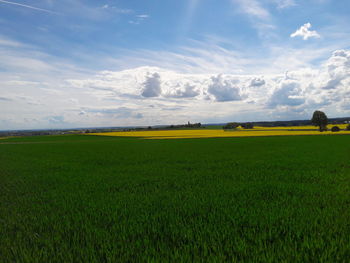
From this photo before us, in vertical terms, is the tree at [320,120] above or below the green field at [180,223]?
above

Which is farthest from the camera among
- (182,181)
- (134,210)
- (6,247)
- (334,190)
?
(182,181)

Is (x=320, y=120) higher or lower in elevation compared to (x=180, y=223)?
higher

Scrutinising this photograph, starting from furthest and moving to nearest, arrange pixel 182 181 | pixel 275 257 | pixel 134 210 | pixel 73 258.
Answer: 1. pixel 182 181
2. pixel 134 210
3. pixel 73 258
4. pixel 275 257

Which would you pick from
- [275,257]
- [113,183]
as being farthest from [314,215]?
[113,183]

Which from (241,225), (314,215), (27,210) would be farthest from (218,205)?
(27,210)

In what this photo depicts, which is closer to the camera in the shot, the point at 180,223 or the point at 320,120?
the point at 180,223

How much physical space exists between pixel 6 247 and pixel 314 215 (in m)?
7.74

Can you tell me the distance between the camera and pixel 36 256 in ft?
13.7

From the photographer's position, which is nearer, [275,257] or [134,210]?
[275,257]

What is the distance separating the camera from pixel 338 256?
384 centimetres

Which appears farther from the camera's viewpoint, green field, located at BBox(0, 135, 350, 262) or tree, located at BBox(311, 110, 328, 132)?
tree, located at BBox(311, 110, 328, 132)

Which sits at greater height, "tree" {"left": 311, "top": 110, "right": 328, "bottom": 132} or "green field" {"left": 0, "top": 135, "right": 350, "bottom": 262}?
"tree" {"left": 311, "top": 110, "right": 328, "bottom": 132}

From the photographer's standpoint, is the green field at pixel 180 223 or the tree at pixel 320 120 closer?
the green field at pixel 180 223

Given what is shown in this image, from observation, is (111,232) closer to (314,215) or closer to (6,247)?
(6,247)
